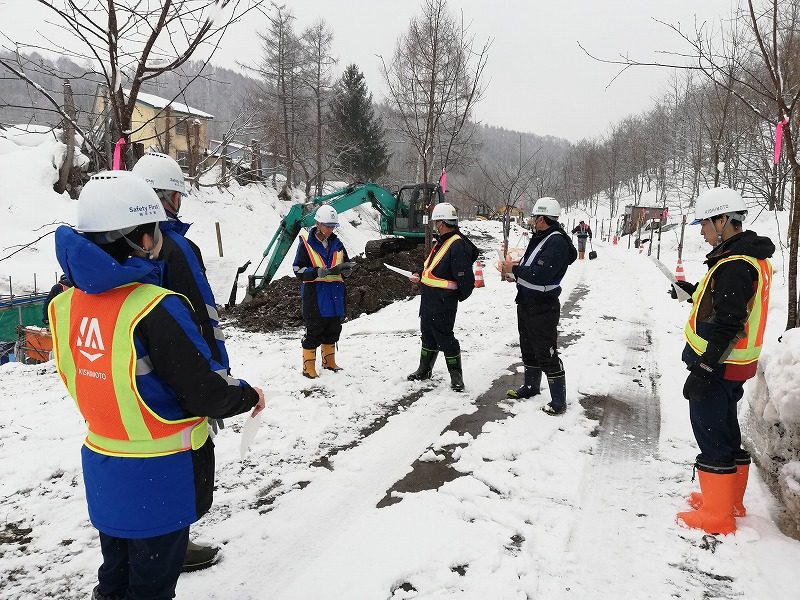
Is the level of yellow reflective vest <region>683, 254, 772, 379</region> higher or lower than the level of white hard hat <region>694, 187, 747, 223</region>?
lower

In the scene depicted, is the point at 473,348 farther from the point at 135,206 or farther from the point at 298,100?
the point at 298,100

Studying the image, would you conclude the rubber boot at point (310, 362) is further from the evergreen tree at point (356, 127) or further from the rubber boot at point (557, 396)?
the evergreen tree at point (356, 127)

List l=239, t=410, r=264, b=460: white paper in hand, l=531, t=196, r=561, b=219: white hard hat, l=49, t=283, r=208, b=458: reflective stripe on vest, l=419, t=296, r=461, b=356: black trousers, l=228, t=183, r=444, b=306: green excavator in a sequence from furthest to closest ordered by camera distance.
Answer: l=228, t=183, r=444, b=306: green excavator → l=419, t=296, r=461, b=356: black trousers → l=531, t=196, r=561, b=219: white hard hat → l=239, t=410, r=264, b=460: white paper in hand → l=49, t=283, r=208, b=458: reflective stripe on vest

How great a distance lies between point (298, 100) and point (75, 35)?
2831 cm

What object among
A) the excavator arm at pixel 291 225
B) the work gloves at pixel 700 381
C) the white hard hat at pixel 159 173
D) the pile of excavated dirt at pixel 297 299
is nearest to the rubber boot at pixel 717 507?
the work gloves at pixel 700 381

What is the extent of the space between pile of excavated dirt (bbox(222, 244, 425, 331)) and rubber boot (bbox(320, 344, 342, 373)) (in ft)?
11.2

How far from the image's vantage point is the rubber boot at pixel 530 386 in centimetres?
555

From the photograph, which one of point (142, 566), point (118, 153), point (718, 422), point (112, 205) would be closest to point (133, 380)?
point (112, 205)

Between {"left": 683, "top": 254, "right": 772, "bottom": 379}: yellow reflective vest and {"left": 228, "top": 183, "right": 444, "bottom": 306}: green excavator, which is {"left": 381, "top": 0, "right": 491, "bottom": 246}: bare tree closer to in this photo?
{"left": 228, "top": 183, "right": 444, "bottom": 306}: green excavator

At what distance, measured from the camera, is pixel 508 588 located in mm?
2725

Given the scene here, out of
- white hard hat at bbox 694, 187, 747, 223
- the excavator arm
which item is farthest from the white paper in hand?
the excavator arm

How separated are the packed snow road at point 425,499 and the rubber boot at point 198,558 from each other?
5cm

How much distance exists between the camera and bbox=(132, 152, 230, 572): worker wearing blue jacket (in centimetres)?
292

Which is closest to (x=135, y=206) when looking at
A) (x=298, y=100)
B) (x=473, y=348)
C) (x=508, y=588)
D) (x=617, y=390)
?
(x=508, y=588)
